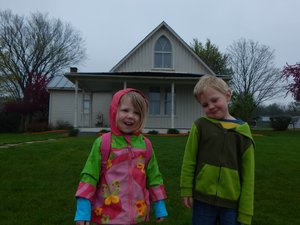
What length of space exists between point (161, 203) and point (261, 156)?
846 cm

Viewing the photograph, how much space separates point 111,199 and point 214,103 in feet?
3.54

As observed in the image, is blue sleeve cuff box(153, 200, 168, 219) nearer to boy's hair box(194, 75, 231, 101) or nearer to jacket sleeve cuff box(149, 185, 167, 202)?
jacket sleeve cuff box(149, 185, 167, 202)

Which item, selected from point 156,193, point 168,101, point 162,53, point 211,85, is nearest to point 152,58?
point 162,53

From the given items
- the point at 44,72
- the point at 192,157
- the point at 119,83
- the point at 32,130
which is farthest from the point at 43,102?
the point at 192,157

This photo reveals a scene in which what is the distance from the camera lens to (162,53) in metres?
23.6

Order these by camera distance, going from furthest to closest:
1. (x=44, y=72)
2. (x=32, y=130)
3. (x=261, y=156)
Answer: (x=44, y=72)
(x=32, y=130)
(x=261, y=156)

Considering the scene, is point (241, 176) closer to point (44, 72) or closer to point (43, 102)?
point (43, 102)

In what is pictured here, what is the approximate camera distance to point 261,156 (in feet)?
35.8

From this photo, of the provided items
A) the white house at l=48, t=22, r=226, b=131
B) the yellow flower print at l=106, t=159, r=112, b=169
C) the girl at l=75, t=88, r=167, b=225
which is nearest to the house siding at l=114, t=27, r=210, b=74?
the white house at l=48, t=22, r=226, b=131

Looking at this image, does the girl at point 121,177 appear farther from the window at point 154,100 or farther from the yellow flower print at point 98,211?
the window at point 154,100

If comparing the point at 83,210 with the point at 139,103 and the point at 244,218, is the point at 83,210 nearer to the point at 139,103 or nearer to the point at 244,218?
the point at 139,103

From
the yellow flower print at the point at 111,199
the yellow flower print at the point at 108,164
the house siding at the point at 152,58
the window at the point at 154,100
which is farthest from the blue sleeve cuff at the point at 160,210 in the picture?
the house siding at the point at 152,58

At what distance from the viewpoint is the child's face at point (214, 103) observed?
314 centimetres

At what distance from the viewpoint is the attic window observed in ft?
77.6
